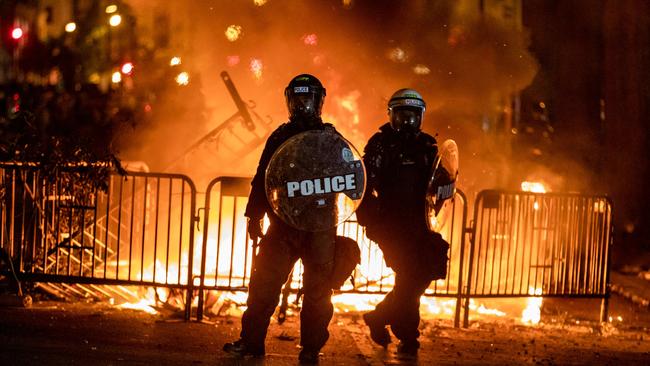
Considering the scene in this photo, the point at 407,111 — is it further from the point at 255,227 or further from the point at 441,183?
the point at 255,227

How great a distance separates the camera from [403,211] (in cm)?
557

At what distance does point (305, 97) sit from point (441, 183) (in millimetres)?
1269

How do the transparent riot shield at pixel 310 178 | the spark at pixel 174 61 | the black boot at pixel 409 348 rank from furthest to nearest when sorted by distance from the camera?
the spark at pixel 174 61 → the black boot at pixel 409 348 → the transparent riot shield at pixel 310 178

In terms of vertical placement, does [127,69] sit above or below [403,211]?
above

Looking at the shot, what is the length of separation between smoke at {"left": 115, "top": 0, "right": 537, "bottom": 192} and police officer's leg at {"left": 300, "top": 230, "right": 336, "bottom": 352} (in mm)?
8014

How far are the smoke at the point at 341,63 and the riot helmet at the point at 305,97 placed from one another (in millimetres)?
7882

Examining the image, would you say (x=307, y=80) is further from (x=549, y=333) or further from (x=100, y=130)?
(x=100, y=130)

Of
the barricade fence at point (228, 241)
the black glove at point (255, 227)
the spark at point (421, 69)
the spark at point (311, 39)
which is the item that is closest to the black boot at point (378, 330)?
the barricade fence at point (228, 241)

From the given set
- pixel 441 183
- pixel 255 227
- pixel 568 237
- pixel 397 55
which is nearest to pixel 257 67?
pixel 397 55

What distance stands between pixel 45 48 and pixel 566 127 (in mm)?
11993

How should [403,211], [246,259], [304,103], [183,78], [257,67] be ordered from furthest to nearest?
1. [257,67]
2. [183,78]
3. [246,259]
4. [403,211]
5. [304,103]

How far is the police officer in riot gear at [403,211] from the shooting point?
555 cm

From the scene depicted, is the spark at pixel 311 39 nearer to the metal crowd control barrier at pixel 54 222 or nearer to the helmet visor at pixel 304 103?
the metal crowd control barrier at pixel 54 222

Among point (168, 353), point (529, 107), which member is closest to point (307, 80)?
point (168, 353)
